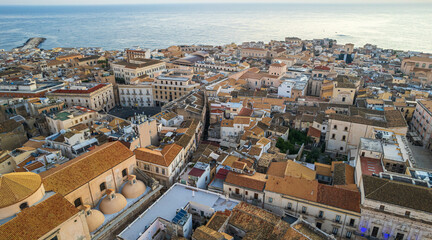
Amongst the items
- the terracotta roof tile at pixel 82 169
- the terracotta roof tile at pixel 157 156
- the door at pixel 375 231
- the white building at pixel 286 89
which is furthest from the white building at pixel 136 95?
the door at pixel 375 231

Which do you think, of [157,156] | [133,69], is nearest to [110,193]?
[157,156]

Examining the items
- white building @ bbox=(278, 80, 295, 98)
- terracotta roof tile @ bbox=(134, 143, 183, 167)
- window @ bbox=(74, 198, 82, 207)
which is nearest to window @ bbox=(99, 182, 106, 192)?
window @ bbox=(74, 198, 82, 207)

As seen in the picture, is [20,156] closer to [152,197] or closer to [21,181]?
[21,181]

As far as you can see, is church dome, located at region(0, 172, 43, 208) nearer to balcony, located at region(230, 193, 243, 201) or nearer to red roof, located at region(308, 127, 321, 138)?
balcony, located at region(230, 193, 243, 201)

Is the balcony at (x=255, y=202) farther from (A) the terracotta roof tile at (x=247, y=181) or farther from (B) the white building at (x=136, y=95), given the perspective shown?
(B) the white building at (x=136, y=95)

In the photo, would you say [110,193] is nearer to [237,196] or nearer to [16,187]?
[16,187]

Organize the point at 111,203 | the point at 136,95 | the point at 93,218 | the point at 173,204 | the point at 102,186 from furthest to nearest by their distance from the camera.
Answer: the point at 136,95, the point at 102,186, the point at 173,204, the point at 111,203, the point at 93,218
